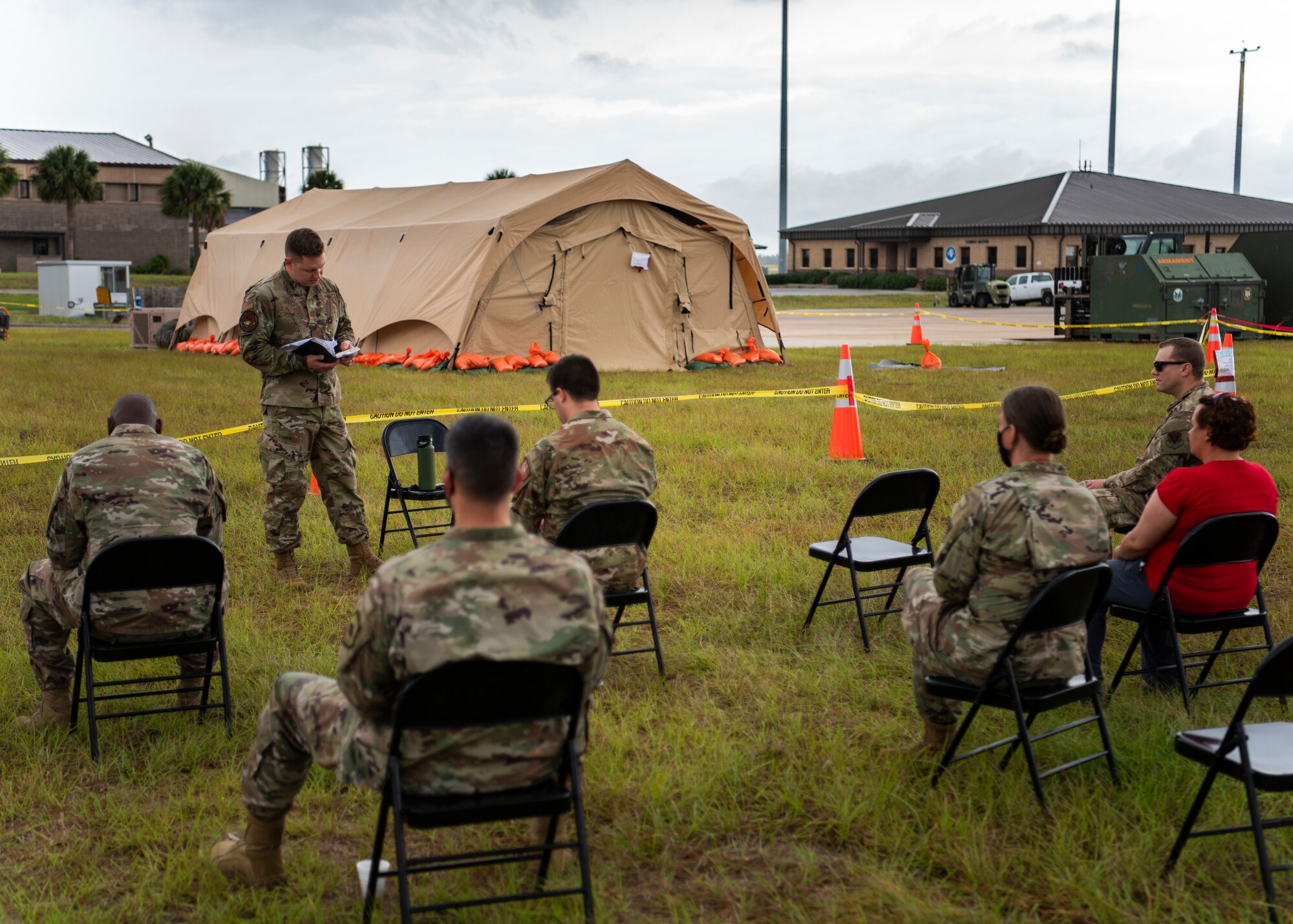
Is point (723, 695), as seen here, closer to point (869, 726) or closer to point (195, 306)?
point (869, 726)

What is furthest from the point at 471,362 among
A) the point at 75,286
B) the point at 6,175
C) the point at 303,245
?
the point at 6,175

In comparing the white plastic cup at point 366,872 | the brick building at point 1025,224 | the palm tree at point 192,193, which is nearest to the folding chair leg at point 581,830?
the white plastic cup at point 366,872

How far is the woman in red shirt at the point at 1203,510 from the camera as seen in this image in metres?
4.60

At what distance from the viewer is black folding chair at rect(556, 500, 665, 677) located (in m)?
4.62

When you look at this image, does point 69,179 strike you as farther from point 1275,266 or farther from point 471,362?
point 1275,266

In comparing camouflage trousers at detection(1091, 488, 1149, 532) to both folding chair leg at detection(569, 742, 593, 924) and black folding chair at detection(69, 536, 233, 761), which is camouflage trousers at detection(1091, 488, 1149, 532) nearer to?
folding chair leg at detection(569, 742, 593, 924)

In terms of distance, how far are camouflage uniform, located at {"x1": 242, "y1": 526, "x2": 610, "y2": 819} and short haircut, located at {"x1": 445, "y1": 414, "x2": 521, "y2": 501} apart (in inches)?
3.9

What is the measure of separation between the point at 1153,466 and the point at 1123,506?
0.83 feet

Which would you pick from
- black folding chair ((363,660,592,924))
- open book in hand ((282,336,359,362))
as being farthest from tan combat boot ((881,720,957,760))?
open book in hand ((282,336,359,362))

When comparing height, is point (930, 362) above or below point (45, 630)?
above

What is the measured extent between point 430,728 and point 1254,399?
13.4 meters

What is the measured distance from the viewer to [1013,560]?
3.80 metres

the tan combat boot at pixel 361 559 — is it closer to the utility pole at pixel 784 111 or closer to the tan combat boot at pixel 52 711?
the tan combat boot at pixel 52 711

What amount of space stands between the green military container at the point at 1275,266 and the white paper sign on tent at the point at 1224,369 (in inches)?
652
